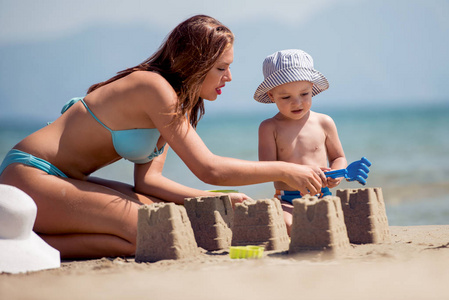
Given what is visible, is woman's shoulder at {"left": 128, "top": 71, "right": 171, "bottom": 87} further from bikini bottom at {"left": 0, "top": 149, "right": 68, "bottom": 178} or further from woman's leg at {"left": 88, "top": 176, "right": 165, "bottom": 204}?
woman's leg at {"left": 88, "top": 176, "right": 165, "bottom": 204}

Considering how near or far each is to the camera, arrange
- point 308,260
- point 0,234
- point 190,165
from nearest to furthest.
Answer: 1. point 308,260
2. point 0,234
3. point 190,165

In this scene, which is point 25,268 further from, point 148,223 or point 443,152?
point 443,152

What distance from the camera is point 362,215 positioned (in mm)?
3154

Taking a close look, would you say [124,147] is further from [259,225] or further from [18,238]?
[259,225]

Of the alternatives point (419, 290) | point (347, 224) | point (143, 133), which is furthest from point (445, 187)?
point (419, 290)

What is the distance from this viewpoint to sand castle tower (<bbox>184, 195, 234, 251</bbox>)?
309cm

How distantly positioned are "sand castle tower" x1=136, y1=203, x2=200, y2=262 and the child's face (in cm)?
144

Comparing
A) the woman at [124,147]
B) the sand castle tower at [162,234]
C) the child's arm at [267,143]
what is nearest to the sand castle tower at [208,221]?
the woman at [124,147]

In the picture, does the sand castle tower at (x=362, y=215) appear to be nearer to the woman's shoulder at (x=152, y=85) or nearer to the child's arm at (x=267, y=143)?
the child's arm at (x=267, y=143)

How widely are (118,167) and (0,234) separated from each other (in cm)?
944

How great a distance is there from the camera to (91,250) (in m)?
3.15

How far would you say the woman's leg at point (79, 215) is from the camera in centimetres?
311

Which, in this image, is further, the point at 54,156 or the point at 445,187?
the point at 445,187

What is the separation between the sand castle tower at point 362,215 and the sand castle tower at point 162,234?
3.20ft
